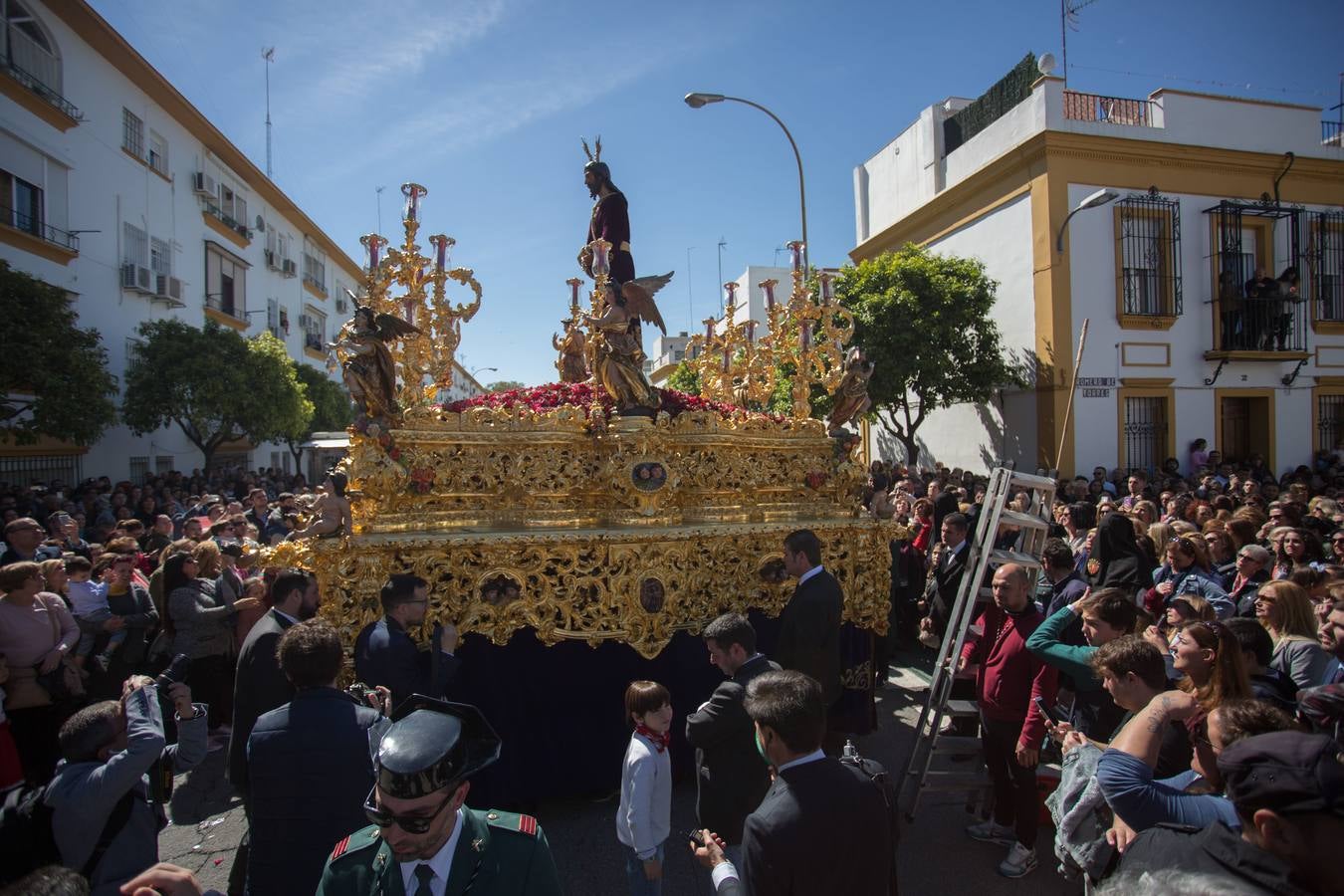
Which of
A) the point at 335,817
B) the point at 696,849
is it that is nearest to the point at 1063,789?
the point at 696,849

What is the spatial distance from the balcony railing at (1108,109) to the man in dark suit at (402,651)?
1888 centimetres

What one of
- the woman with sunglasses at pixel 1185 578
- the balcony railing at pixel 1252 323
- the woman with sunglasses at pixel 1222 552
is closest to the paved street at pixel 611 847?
the woman with sunglasses at pixel 1185 578

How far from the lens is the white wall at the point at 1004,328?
16.9 metres

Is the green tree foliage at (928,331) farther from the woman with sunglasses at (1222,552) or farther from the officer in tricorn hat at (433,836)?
the officer in tricorn hat at (433,836)

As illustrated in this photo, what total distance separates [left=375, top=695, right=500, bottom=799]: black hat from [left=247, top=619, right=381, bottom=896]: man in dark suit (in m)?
0.82

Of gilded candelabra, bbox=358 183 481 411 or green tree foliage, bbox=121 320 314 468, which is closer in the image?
gilded candelabra, bbox=358 183 481 411

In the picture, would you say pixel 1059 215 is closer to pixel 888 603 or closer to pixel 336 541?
pixel 888 603

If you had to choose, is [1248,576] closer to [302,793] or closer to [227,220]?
[302,793]

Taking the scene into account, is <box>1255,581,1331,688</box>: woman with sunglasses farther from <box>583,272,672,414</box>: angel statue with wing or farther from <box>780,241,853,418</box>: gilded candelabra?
<box>583,272,672,414</box>: angel statue with wing

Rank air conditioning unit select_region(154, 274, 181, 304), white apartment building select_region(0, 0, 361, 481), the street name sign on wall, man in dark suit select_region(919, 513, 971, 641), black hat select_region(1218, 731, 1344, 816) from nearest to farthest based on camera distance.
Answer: black hat select_region(1218, 731, 1344, 816), man in dark suit select_region(919, 513, 971, 641), white apartment building select_region(0, 0, 361, 481), the street name sign on wall, air conditioning unit select_region(154, 274, 181, 304)

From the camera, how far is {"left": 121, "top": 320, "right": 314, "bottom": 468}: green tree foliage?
18234mm

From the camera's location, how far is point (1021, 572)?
416cm

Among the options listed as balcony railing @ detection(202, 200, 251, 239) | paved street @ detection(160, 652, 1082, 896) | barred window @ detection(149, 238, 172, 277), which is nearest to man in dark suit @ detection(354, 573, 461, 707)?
paved street @ detection(160, 652, 1082, 896)

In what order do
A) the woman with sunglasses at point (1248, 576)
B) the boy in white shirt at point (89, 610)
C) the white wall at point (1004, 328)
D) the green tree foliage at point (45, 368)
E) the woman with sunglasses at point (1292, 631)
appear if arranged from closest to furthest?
1. the woman with sunglasses at point (1292, 631)
2. the woman with sunglasses at point (1248, 576)
3. the boy in white shirt at point (89, 610)
4. the green tree foliage at point (45, 368)
5. the white wall at point (1004, 328)
